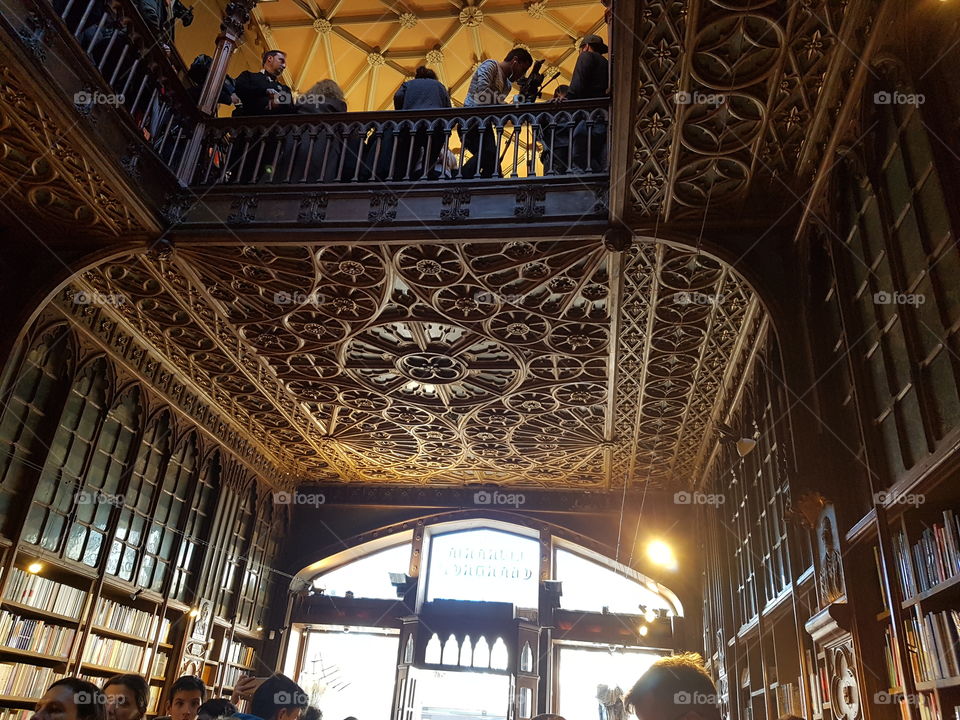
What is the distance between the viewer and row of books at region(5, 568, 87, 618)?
590cm

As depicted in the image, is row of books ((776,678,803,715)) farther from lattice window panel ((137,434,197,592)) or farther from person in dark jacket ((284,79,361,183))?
lattice window panel ((137,434,197,592))

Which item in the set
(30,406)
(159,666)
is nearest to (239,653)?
(159,666)

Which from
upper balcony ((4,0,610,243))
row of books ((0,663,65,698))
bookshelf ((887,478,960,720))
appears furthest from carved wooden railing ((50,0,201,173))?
bookshelf ((887,478,960,720))

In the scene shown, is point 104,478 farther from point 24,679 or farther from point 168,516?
point 24,679

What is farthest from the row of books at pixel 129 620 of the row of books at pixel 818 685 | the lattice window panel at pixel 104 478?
the row of books at pixel 818 685

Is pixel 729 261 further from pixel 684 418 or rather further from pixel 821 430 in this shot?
pixel 684 418

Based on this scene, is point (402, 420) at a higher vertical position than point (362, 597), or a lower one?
higher

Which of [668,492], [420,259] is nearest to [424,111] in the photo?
[420,259]

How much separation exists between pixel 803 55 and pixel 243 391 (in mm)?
6557

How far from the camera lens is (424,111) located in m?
5.91

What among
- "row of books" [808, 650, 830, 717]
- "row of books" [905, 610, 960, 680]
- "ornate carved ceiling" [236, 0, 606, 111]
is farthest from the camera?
"ornate carved ceiling" [236, 0, 606, 111]

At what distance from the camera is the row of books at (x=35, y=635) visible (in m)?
5.77

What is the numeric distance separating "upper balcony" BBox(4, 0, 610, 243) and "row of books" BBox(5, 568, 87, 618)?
2974mm

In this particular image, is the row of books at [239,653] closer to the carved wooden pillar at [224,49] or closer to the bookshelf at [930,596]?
the carved wooden pillar at [224,49]
